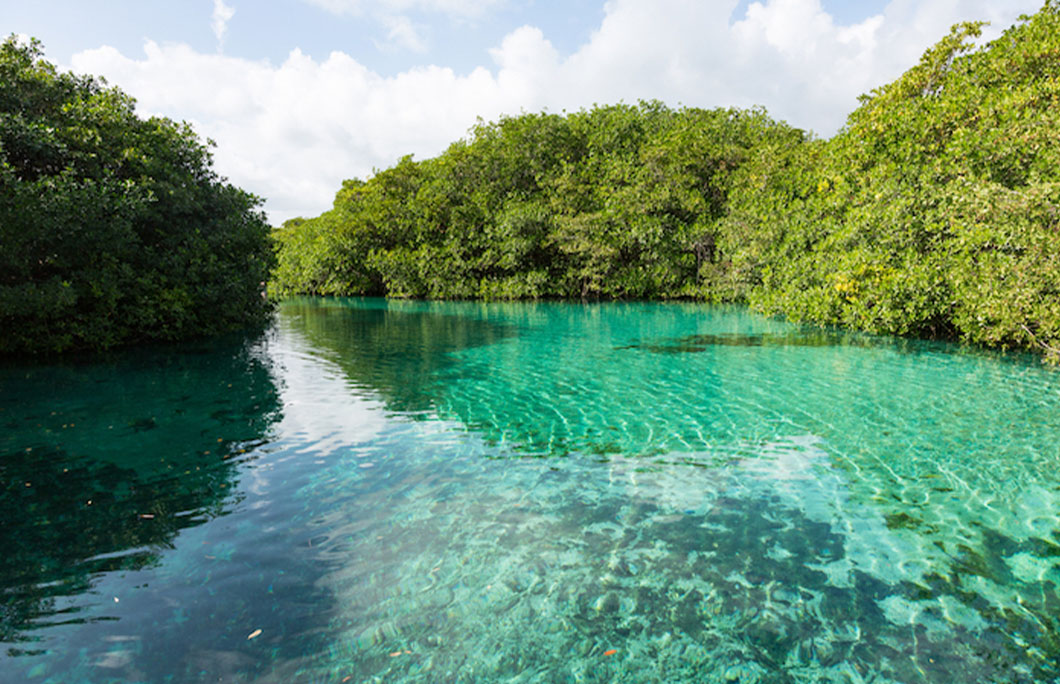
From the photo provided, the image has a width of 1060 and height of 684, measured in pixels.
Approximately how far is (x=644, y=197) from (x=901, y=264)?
23.6 metres

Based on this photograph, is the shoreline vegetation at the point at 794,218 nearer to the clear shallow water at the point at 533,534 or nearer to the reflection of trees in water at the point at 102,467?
the reflection of trees in water at the point at 102,467

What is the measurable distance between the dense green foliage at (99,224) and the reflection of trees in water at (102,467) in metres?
2.52


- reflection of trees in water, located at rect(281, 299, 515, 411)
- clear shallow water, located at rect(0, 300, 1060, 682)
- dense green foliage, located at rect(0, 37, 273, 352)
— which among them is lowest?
clear shallow water, located at rect(0, 300, 1060, 682)

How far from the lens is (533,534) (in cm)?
517

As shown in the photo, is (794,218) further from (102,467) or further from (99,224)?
(102,467)

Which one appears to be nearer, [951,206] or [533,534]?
[533,534]

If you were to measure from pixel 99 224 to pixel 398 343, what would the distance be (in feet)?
28.0

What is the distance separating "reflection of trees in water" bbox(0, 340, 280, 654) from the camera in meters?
4.55

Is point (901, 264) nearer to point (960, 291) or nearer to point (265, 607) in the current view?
point (960, 291)

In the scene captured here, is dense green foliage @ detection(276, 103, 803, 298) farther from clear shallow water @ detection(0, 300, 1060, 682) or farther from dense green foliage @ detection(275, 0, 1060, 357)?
clear shallow water @ detection(0, 300, 1060, 682)

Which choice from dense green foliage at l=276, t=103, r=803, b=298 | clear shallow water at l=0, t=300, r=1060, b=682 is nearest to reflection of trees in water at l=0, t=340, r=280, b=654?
clear shallow water at l=0, t=300, r=1060, b=682

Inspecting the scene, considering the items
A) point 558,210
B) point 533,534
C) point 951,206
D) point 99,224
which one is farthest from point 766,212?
point 533,534

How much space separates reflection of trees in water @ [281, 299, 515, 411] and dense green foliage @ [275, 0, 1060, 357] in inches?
504

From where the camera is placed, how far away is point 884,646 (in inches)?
143
